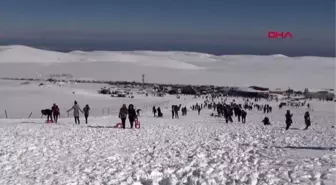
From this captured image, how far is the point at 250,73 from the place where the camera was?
13712 cm

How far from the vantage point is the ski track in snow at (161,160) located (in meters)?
9.36

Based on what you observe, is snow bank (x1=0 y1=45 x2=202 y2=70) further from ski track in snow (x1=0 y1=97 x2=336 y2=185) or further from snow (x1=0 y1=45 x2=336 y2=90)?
ski track in snow (x1=0 y1=97 x2=336 y2=185)

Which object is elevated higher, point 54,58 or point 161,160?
point 54,58

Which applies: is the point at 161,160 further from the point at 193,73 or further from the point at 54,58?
the point at 54,58

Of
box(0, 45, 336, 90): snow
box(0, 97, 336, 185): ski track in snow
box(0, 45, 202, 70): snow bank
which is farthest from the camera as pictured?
box(0, 45, 202, 70): snow bank

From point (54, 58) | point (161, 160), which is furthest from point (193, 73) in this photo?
point (161, 160)

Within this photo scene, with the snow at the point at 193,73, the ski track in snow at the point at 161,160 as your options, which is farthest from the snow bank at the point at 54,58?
the ski track in snow at the point at 161,160

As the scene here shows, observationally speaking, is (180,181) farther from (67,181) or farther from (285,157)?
(285,157)

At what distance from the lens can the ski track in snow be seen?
936 centimetres

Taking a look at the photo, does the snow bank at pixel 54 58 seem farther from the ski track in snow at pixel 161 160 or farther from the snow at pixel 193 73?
the ski track in snow at pixel 161 160

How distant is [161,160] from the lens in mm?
12055

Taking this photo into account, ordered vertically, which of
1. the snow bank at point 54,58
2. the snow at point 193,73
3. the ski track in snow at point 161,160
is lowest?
the ski track in snow at point 161,160

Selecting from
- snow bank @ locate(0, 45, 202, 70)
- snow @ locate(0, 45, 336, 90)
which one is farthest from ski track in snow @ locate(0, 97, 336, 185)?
snow bank @ locate(0, 45, 202, 70)

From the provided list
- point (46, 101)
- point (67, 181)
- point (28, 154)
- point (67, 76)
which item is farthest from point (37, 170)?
point (67, 76)
